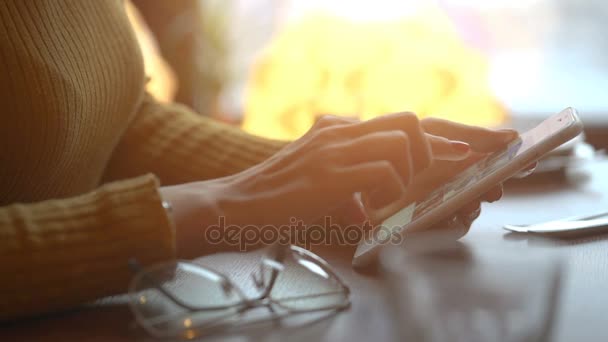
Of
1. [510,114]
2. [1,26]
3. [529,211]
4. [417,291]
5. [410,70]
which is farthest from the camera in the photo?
[510,114]

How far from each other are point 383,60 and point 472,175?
1446mm

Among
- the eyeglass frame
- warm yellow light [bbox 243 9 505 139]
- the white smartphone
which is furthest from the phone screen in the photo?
warm yellow light [bbox 243 9 505 139]

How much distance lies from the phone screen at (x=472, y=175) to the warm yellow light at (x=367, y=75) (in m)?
1.27

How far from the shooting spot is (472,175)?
0.66 m

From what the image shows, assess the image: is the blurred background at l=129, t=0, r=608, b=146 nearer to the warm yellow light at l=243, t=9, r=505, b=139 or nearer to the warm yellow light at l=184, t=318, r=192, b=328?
the warm yellow light at l=243, t=9, r=505, b=139

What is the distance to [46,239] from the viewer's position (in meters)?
0.56

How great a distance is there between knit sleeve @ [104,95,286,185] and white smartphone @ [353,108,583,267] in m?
0.23

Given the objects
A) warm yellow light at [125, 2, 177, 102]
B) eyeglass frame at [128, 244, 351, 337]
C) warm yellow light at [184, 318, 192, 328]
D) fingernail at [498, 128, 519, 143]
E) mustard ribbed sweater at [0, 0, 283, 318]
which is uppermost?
warm yellow light at [125, 2, 177, 102]

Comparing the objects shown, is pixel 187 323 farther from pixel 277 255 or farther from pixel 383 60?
pixel 383 60

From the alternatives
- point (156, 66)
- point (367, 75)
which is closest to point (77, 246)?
point (367, 75)

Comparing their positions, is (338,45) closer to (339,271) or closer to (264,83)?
(264,83)

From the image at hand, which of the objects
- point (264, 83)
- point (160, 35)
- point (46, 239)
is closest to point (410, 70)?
point (264, 83)

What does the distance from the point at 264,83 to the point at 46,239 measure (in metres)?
1.55

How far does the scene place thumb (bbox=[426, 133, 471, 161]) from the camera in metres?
0.68
